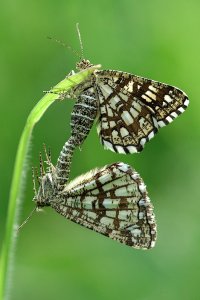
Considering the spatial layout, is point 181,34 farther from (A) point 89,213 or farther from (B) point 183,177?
(A) point 89,213

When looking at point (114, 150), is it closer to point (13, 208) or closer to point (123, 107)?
point (123, 107)

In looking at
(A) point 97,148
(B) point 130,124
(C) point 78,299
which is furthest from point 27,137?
(A) point 97,148

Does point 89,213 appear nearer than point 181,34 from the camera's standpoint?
Yes

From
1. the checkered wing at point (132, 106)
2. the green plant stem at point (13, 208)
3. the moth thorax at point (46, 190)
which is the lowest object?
the green plant stem at point (13, 208)

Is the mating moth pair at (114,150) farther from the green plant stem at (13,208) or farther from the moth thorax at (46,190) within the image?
the green plant stem at (13,208)

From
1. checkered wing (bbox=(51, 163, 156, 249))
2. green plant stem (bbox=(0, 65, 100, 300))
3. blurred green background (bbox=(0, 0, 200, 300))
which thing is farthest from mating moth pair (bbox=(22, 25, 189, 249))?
blurred green background (bbox=(0, 0, 200, 300))

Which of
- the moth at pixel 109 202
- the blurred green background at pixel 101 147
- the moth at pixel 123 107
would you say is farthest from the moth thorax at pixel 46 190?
the blurred green background at pixel 101 147
